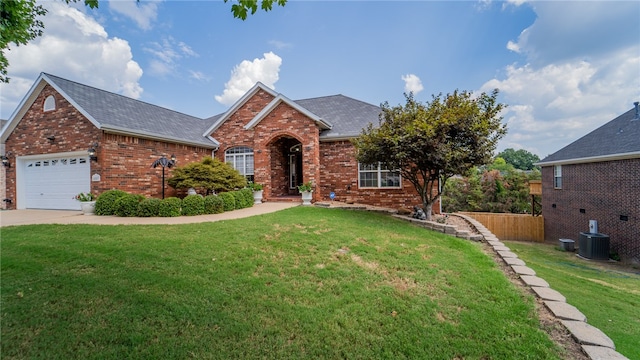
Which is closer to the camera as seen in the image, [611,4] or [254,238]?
[254,238]

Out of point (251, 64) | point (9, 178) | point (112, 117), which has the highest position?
point (251, 64)

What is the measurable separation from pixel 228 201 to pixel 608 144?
18.3 metres

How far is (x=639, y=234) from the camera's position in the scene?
10086 millimetres

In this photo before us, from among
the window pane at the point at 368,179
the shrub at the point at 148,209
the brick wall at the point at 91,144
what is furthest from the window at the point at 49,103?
the window pane at the point at 368,179

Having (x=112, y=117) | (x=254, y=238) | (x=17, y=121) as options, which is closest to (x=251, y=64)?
(x=112, y=117)

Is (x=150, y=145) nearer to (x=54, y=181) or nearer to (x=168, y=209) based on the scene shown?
(x=168, y=209)

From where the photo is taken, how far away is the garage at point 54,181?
35.1 feet

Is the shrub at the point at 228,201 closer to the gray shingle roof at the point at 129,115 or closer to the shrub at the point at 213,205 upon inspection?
the shrub at the point at 213,205

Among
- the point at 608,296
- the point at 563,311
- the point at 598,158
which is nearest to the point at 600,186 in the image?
the point at 598,158

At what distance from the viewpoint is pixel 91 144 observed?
10.1m

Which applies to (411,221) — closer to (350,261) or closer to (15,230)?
(350,261)

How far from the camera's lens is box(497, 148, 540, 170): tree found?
4775cm

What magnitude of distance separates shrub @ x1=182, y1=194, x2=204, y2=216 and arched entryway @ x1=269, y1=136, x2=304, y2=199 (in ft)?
14.9

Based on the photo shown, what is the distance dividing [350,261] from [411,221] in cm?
474
